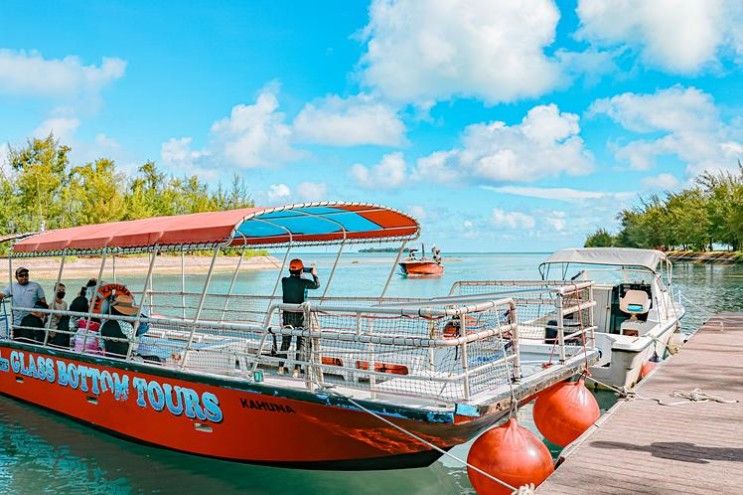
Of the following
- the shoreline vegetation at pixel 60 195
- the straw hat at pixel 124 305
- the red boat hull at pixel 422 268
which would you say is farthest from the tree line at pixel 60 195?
the straw hat at pixel 124 305

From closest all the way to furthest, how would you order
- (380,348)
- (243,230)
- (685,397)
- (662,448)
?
(662,448) → (380,348) → (685,397) → (243,230)

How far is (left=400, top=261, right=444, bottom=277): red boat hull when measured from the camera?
57.4 m

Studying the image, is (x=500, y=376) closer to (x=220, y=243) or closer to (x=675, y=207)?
(x=220, y=243)

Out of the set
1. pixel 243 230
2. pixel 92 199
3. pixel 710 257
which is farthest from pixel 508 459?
pixel 710 257

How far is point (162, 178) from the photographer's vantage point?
79000mm

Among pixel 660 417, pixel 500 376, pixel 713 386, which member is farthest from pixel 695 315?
pixel 500 376

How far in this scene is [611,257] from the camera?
14.1 metres

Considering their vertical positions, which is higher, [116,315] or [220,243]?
[220,243]

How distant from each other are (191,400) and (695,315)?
72.4ft

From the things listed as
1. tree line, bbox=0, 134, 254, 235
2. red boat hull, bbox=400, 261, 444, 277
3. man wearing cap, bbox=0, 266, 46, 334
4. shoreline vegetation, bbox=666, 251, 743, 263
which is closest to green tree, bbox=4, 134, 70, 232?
tree line, bbox=0, 134, 254, 235

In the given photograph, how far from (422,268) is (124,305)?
49.4 m

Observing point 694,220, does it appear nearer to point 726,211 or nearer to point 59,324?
point 726,211

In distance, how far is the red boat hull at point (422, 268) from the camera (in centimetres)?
5737

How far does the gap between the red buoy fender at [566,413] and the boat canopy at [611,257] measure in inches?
255
